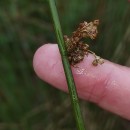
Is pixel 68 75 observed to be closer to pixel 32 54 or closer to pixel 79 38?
pixel 79 38

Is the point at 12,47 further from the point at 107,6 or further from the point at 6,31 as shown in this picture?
the point at 107,6

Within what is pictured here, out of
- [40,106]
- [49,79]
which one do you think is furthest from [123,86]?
[40,106]

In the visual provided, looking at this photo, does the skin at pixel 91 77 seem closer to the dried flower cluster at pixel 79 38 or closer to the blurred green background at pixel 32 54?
the dried flower cluster at pixel 79 38

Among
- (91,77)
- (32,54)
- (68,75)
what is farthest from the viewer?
(32,54)

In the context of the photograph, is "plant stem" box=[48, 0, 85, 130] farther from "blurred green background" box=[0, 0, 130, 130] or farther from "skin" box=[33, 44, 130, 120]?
"blurred green background" box=[0, 0, 130, 130]

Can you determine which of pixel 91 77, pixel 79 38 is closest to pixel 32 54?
pixel 91 77

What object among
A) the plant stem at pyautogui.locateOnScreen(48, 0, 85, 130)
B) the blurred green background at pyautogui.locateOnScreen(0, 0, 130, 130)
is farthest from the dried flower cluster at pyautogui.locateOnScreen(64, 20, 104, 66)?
the blurred green background at pyautogui.locateOnScreen(0, 0, 130, 130)
